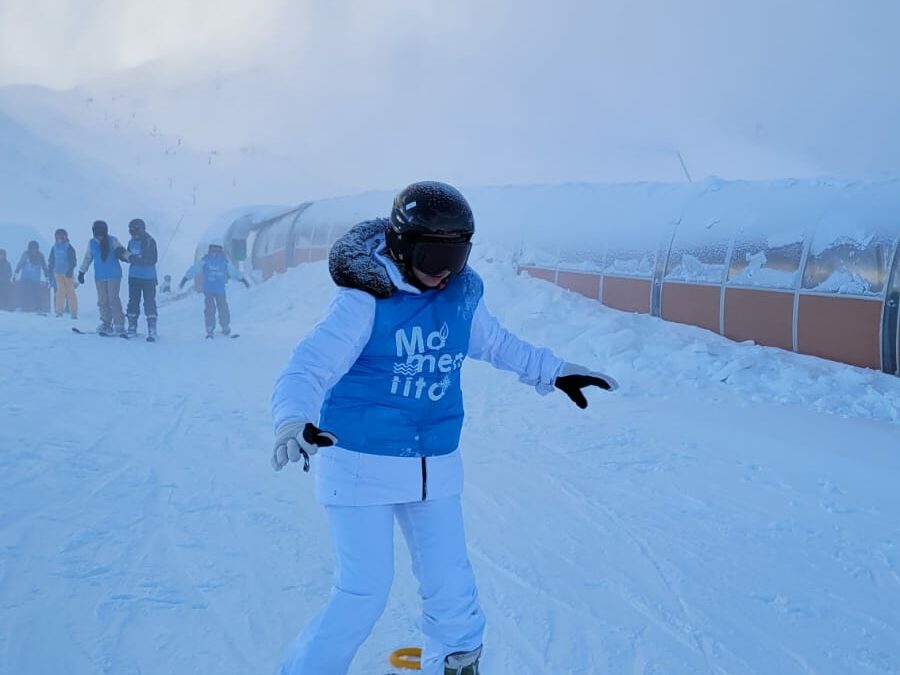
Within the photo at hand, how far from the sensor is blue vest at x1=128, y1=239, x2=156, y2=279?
1006 centimetres

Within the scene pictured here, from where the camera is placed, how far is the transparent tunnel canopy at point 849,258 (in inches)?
324

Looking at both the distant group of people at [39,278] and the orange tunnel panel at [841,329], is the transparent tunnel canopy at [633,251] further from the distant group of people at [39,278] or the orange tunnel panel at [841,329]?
the distant group of people at [39,278]

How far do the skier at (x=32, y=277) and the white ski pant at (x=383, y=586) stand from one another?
15.3 meters

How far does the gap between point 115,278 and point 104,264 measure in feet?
0.85

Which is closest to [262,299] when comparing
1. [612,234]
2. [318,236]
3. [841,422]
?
[318,236]

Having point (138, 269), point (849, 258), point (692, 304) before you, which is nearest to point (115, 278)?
point (138, 269)

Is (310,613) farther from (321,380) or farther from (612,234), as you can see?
(612,234)

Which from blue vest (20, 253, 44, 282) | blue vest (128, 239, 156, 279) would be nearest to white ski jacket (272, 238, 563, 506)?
blue vest (128, 239, 156, 279)

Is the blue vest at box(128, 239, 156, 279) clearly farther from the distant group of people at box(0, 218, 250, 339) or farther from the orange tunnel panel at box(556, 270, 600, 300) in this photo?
the orange tunnel panel at box(556, 270, 600, 300)

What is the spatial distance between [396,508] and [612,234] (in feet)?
32.6

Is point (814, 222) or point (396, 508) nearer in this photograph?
point (396, 508)

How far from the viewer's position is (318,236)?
60.8 feet

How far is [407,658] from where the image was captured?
2.45 metres

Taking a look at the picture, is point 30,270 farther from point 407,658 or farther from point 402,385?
point 402,385
